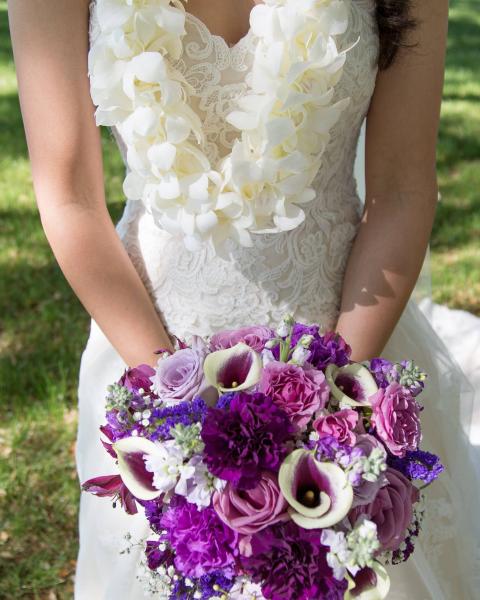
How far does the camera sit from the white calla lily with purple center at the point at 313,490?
112 centimetres

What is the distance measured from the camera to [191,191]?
4.98 ft

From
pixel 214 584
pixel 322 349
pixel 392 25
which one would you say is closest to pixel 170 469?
pixel 214 584

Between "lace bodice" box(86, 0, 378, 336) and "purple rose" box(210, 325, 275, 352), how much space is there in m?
0.33

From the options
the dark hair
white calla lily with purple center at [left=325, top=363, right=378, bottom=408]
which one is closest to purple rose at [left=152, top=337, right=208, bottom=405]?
white calla lily with purple center at [left=325, top=363, right=378, bottom=408]

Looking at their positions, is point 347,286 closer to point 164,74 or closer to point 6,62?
point 164,74

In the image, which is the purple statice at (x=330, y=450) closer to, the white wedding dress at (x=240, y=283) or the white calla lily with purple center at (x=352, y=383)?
the white calla lily with purple center at (x=352, y=383)

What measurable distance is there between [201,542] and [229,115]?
0.79 meters

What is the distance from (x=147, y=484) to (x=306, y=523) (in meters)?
0.26

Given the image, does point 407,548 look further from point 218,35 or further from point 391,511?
point 218,35

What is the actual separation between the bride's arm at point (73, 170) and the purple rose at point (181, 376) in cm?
41

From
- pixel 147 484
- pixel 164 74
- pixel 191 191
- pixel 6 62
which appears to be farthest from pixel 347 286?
pixel 6 62

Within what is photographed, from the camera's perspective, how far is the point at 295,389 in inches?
47.9

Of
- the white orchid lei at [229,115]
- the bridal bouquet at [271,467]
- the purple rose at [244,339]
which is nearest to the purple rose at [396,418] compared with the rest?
the bridal bouquet at [271,467]

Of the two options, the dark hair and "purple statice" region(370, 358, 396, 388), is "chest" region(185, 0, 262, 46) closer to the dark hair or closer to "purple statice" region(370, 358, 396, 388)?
the dark hair
